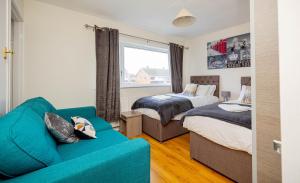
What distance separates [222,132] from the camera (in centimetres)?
163

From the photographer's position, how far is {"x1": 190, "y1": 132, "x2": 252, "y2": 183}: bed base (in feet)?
4.86

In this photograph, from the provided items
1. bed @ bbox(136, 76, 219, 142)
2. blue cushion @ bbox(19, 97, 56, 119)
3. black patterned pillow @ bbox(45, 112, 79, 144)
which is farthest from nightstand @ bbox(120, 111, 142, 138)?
blue cushion @ bbox(19, 97, 56, 119)

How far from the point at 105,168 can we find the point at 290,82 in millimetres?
950

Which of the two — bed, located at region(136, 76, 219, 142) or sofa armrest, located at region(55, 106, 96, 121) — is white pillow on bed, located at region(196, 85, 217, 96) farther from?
sofa armrest, located at region(55, 106, 96, 121)

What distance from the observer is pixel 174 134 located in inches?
113

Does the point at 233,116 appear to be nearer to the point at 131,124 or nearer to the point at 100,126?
the point at 100,126

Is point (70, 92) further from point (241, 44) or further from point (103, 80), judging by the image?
point (241, 44)

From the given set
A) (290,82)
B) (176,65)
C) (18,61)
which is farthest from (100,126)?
(176,65)

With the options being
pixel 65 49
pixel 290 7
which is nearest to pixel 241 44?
pixel 290 7

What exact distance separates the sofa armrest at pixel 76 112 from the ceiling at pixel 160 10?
1.79 m

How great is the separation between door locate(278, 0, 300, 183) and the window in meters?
3.14

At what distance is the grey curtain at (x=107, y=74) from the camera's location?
289cm

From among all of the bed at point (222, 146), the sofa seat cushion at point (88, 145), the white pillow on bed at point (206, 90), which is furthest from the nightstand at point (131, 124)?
the white pillow on bed at point (206, 90)

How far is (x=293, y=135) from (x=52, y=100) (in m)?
3.02
